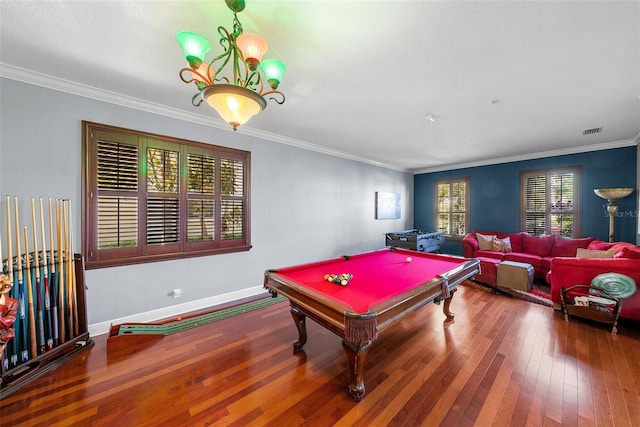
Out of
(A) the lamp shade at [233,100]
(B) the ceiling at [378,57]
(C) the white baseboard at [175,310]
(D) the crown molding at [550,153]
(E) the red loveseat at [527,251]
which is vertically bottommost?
(C) the white baseboard at [175,310]

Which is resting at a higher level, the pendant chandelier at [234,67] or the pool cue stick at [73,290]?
the pendant chandelier at [234,67]

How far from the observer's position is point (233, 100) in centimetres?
151

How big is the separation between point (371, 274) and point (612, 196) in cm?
468

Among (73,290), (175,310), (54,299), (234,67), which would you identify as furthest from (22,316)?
(234,67)

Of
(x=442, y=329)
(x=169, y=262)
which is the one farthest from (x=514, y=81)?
(x=169, y=262)

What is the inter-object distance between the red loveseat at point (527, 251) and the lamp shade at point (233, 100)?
14.7 ft

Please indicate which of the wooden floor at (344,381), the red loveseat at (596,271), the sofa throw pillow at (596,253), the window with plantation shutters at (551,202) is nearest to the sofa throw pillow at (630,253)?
the red loveseat at (596,271)

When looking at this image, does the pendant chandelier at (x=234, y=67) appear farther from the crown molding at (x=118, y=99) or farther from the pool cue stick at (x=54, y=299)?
the pool cue stick at (x=54, y=299)

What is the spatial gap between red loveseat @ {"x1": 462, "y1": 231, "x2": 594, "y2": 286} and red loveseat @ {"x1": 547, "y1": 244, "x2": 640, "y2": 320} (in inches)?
38.0

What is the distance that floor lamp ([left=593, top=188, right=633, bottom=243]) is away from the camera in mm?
3777

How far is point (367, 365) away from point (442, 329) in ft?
3.82

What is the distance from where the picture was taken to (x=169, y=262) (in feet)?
9.86

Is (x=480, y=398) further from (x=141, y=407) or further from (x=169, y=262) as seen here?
(x=169, y=262)

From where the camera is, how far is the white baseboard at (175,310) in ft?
8.47
